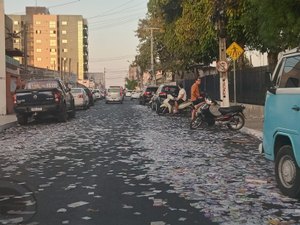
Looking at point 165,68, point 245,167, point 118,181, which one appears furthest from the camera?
point 165,68

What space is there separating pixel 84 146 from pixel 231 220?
8180mm

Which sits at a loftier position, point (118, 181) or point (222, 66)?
point (222, 66)

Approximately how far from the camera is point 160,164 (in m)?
10.7

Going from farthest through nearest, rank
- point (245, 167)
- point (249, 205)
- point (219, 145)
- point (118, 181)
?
1. point (219, 145)
2. point (245, 167)
3. point (118, 181)
4. point (249, 205)

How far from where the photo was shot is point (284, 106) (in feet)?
24.5

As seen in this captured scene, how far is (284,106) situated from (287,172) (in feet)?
3.17

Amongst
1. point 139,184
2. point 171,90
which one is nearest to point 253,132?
point 139,184

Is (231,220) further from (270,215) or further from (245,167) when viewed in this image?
(245,167)

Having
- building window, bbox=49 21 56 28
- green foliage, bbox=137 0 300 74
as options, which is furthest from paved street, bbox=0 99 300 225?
building window, bbox=49 21 56 28

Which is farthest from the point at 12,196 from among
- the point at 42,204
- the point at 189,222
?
the point at 189,222

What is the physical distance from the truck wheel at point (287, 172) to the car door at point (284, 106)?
0.28 meters

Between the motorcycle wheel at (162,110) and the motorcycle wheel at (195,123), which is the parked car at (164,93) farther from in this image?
the motorcycle wheel at (195,123)

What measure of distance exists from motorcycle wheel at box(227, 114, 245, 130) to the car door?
10.1m

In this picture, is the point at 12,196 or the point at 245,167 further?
the point at 245,167
